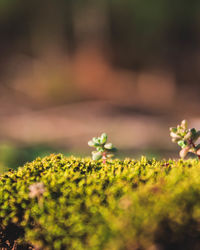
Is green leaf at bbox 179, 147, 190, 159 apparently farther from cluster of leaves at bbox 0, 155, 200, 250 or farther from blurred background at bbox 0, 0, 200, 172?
blurred background at bbox 0, 0, 200, 172

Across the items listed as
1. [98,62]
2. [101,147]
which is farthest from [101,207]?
[98,62]

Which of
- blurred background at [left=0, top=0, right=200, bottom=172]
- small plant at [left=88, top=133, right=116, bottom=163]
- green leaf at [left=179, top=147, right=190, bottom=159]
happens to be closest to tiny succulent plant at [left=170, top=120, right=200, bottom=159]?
green leaf at [left=179, top=147, right=190, bottom=159]

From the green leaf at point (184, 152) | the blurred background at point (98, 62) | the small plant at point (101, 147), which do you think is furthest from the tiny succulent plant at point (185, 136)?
the blurred background at point (98, 62)

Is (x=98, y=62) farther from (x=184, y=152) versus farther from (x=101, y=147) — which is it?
(x=184, y=152)

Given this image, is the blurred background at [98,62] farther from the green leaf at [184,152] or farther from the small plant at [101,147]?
the green leaf at [184,152]

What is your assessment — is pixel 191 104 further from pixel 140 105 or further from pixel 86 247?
pixel 86 247
